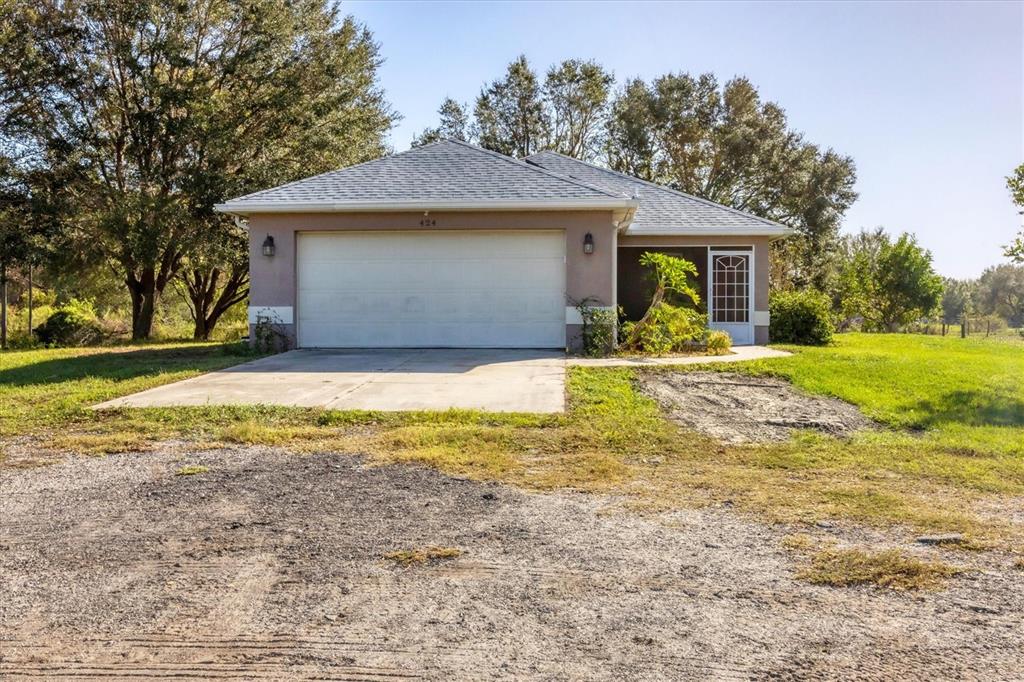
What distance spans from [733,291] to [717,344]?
130 inches

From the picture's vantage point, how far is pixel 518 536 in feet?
12.6

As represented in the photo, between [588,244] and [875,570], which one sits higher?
[588,244]

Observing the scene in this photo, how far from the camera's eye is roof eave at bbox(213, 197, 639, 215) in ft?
38.7

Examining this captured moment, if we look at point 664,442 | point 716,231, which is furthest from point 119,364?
point 716,231

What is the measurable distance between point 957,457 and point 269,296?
1039 centimetres

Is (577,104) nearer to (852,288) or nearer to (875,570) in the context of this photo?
(852,288)

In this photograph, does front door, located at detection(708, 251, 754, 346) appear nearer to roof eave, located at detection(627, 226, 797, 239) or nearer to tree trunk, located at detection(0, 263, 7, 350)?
roof eave, located at detection(627, 226, 797, 239)

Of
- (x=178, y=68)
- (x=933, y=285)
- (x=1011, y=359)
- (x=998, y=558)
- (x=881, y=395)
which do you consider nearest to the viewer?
(x=998, y=558)

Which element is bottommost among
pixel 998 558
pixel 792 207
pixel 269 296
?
pixel 998 558

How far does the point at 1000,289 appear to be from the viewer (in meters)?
56.2

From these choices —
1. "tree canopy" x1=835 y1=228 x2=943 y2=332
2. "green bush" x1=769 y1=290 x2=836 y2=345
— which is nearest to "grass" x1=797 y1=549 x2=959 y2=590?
"green bush" x1=769 y1=290 x2=836 y2=345

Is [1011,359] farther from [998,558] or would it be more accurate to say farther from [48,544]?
[48,544]

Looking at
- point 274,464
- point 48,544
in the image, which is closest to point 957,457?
point 274,464

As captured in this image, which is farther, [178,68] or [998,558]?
[178,68]
